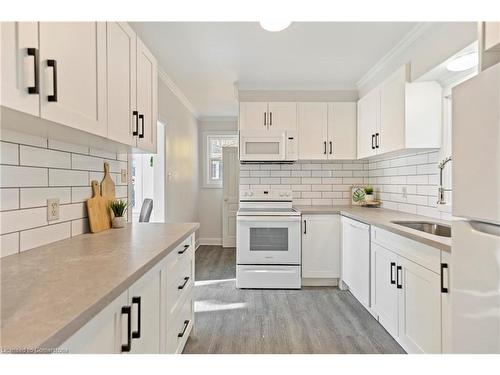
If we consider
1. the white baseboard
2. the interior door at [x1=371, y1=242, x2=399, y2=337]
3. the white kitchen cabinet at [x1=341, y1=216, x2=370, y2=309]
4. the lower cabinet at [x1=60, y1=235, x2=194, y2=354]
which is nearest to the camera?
the lower cabinet at [x1=60, y1=235, x2=194, y2=354]

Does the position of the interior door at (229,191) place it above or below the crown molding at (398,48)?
below

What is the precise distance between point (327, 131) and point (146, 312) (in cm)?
303

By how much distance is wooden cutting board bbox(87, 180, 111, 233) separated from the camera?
178cm

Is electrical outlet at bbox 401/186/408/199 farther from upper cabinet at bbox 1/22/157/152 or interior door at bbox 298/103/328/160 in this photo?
upper cabinet at bbox 1/22/157/152

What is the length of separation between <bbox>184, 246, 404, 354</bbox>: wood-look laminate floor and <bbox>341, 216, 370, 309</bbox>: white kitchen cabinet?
16 cm

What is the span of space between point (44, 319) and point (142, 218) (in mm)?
2411

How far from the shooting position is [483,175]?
104 cm

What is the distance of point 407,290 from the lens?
1.91 metres

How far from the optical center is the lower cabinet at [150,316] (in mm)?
823

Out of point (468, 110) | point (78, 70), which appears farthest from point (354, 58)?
point (78, 70)

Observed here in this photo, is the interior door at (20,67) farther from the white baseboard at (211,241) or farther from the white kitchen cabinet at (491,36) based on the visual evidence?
the white baseboard at (211,241)

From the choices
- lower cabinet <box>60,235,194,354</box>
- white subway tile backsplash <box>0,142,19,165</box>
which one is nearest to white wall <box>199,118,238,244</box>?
lower cabinet <box>60,235,194,354</box>

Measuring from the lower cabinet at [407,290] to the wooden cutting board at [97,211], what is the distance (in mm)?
1898

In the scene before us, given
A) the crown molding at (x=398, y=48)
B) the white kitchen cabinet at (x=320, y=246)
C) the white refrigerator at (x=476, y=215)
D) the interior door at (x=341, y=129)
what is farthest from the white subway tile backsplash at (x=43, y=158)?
the interior door at (x=341, y=129)
